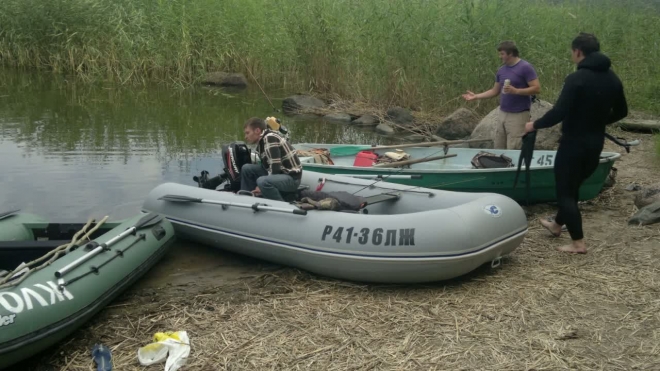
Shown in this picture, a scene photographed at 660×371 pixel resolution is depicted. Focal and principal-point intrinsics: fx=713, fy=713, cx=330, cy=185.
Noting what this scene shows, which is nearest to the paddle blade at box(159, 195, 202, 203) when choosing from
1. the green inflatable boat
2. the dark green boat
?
the green inflatable boat

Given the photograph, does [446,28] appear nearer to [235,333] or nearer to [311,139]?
[311,139]

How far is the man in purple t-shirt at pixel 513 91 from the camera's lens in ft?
22.8

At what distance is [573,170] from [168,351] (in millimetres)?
3228

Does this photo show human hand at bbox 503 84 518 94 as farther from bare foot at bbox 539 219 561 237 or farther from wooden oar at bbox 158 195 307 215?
wooden oar at bbox 158 195 307 215

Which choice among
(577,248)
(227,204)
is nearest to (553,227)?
(577,248)

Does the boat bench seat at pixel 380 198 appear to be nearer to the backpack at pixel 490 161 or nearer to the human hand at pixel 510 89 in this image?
the backpack at pixel 490 161

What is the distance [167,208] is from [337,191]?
148cm

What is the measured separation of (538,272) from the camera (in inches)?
207

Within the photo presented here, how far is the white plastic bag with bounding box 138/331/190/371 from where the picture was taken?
405 cm

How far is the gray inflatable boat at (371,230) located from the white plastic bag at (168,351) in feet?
4.43

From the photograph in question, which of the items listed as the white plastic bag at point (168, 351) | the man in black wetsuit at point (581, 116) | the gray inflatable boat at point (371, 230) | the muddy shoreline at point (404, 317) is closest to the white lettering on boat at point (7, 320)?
the muddy shoreline at point (404, 317)

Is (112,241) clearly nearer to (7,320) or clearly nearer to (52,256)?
(52,256)

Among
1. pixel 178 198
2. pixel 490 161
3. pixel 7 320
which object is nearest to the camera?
pixel 7 320

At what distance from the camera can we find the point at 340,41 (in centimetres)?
1365
